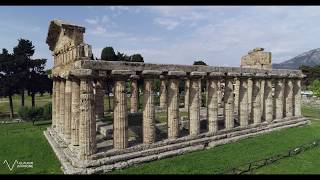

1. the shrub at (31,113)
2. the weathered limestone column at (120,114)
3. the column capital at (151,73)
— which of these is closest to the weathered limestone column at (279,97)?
the column capital at (151,73)

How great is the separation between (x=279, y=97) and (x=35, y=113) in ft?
108

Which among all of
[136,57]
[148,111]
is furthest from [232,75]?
[136,57]

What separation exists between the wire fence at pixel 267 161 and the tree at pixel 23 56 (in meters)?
49.3

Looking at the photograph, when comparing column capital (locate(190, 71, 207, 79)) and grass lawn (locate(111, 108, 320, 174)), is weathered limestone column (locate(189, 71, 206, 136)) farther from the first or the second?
grass lawn (locate(111, 108, 320, 174))

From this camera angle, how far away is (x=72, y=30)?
87.6 ft

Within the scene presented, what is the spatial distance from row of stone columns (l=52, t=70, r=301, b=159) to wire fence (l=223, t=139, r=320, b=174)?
5884 mm

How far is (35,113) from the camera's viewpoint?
4897 cm

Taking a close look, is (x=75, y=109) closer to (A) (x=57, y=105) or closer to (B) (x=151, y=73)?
(B) (x=151, y=73)

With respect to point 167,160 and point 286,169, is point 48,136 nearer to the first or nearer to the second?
point 167,160

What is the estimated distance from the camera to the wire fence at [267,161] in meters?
20.7

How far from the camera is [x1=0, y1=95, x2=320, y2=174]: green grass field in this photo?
21.3 m

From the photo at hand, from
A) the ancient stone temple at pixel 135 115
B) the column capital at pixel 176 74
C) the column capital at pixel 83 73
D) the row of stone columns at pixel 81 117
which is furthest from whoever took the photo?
the column capital at pixel 176 74

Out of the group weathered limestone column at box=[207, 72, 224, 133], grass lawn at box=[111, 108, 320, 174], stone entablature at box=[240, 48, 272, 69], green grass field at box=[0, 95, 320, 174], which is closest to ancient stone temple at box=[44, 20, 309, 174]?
weathered limestone column at box=[207, 72, 224, 133]

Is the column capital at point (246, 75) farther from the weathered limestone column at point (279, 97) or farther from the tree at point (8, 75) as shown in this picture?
the tree at point (8, 75)
